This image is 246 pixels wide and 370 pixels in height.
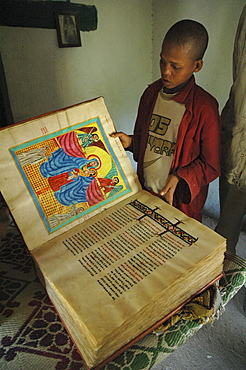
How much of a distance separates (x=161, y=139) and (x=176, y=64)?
23 cm

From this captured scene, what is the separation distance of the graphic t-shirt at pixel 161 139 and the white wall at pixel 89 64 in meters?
0.70

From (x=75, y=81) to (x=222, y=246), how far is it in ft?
4.14

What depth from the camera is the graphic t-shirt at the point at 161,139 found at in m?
0.89

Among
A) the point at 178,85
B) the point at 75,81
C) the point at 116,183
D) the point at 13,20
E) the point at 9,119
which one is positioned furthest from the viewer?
the point at 75,81

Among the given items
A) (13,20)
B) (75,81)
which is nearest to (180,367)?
(75,81)

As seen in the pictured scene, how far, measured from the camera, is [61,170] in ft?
2.21

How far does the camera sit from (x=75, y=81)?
1535 millimetres

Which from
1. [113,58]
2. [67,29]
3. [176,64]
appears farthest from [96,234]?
[113,58]

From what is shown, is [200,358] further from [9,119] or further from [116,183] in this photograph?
[9,119]

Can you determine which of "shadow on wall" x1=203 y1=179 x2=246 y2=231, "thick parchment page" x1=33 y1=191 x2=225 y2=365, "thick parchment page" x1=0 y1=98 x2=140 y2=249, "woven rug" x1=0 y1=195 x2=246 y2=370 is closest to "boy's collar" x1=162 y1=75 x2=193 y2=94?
"thick parchment page" x1=0 y1=98 x2=140 y2=249

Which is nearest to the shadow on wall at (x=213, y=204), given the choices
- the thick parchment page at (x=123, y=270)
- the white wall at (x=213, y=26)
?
the white wall at (x=213, y=26)

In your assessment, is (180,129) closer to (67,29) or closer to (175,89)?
(175,89)

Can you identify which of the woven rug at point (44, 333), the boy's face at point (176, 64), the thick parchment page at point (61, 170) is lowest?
the woven rug at point (44, 333)

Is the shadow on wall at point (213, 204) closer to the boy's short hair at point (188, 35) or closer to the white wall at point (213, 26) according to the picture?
the white wall at point (213, 26)
